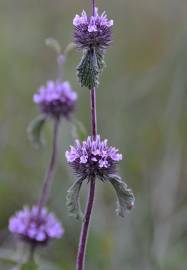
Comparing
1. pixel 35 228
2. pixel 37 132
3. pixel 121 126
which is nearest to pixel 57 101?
pixel 37 132

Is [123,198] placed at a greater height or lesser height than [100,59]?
lesser

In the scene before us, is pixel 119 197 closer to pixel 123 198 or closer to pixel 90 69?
pixel 123 198

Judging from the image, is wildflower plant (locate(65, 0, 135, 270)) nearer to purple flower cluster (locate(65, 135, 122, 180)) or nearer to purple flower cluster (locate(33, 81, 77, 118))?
purple flower cluster (locate(65, 135, 122, 180))

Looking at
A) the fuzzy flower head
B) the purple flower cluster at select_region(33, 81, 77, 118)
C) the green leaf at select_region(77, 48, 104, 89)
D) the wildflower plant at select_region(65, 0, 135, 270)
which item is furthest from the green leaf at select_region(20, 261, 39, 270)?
the green leaf at select_region(77, 48, 104, 89)

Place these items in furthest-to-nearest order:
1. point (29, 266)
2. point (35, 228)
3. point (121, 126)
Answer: point (121, 126), point (35, 228), point (29, 266)

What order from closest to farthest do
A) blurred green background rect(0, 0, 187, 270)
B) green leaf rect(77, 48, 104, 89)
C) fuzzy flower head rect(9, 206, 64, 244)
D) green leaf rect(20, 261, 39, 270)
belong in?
green leaf rect(77, 48, 104, 89) < green leaf rect(20, 261, 39, 270) < fuzzy flower head rect(9, 206, 64, 244) < blurred green background rect(0, 0, 187, 270)

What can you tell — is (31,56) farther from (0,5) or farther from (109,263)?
(109,263)
